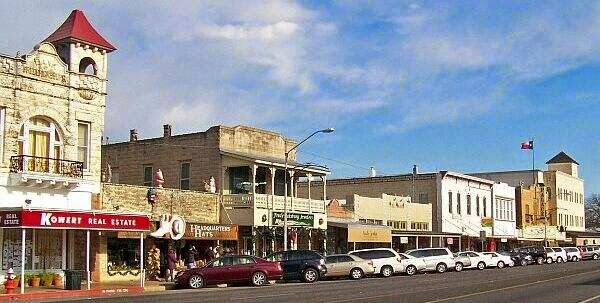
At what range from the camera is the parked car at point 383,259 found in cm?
4206

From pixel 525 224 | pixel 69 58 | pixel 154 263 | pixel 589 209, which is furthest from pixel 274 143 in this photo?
pixel 589 209

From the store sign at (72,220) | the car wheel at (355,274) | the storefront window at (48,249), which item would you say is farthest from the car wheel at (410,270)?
the storefront window at (48,249)

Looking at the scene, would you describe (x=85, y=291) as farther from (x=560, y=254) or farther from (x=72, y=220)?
(x=560, y=254)

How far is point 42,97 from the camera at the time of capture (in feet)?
110

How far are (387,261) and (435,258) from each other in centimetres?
537

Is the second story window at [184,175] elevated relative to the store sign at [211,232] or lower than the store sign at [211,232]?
elevated

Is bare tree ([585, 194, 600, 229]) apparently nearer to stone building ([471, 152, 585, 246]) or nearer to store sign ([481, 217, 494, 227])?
stone building ([471, 152, 585, 246])

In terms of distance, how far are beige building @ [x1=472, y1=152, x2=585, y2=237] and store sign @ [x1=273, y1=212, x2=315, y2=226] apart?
4372 cm

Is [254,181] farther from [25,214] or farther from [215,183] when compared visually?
[25,214]

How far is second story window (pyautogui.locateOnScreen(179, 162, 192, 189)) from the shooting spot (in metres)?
46.8

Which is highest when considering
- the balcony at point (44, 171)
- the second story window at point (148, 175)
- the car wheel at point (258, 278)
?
the second story window at point (148, 175)

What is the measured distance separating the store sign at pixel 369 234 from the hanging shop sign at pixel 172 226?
47.1ft

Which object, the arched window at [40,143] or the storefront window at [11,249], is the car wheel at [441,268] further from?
the storefront window at [11,249]

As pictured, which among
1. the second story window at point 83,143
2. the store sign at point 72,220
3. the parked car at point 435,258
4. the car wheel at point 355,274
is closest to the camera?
the store sign at point 72,220
